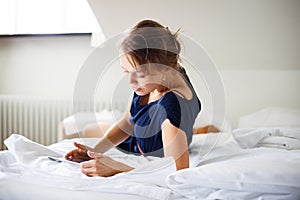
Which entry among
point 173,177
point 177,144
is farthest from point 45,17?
point 173,177

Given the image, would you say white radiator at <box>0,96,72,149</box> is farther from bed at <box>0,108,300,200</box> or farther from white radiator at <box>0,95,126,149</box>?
bed at <box>0,108,300,200</box>

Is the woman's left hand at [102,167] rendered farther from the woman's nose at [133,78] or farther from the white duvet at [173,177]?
the woman's nose at [133,78]

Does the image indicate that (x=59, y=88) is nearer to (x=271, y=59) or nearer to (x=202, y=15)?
(x=202, y=15)

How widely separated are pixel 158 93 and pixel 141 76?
12 cm

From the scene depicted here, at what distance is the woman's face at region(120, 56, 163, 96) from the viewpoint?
1069 mm

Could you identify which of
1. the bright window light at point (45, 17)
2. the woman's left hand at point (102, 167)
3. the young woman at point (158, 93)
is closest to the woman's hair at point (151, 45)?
the young woman at point (158, 93)

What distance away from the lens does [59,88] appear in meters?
2.89

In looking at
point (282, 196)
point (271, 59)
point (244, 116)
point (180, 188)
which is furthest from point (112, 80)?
point (271, 59)

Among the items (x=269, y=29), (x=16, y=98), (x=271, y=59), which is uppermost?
(x=269, y=29)

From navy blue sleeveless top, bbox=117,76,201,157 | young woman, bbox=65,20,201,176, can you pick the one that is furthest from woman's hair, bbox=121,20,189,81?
navy blue sleeveless top, bbox=117,76,201,157

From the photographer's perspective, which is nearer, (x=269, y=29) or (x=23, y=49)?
(x=269, y=29)

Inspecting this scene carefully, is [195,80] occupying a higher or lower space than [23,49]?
lower

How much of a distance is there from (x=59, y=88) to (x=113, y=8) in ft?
2.60

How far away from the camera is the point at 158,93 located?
117cm
